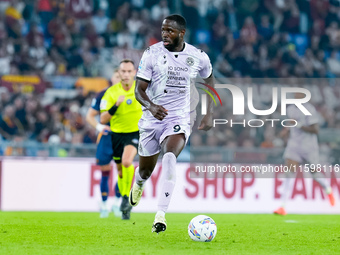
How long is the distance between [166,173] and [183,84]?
44.5 inches

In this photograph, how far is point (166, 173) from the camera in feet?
22.9

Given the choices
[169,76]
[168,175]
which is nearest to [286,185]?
[169,76]

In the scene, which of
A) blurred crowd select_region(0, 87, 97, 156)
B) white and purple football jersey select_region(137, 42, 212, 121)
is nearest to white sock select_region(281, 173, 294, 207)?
blurred crowd select_region(0, 87, 97, 156)

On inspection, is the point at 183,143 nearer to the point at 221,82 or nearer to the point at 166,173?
the point at 166,173

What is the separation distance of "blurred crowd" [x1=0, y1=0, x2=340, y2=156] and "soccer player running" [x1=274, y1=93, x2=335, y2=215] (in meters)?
3.49

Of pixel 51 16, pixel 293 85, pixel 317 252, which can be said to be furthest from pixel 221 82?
pixel 317 252

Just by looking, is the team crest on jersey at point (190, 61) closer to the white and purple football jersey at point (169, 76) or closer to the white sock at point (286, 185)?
the white and purple football jersey at point (169, 76)

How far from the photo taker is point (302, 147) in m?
13.2

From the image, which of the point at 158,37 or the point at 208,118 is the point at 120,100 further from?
the point at 158,37

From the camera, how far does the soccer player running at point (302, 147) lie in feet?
42.5

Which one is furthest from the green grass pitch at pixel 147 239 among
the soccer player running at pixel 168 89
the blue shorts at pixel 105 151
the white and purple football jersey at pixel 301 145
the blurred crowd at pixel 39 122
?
the blurred crowd at pixel 39 122

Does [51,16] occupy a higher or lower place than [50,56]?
higher

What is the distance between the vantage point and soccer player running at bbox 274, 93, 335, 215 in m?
13.0

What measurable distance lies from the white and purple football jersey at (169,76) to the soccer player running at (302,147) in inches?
237
